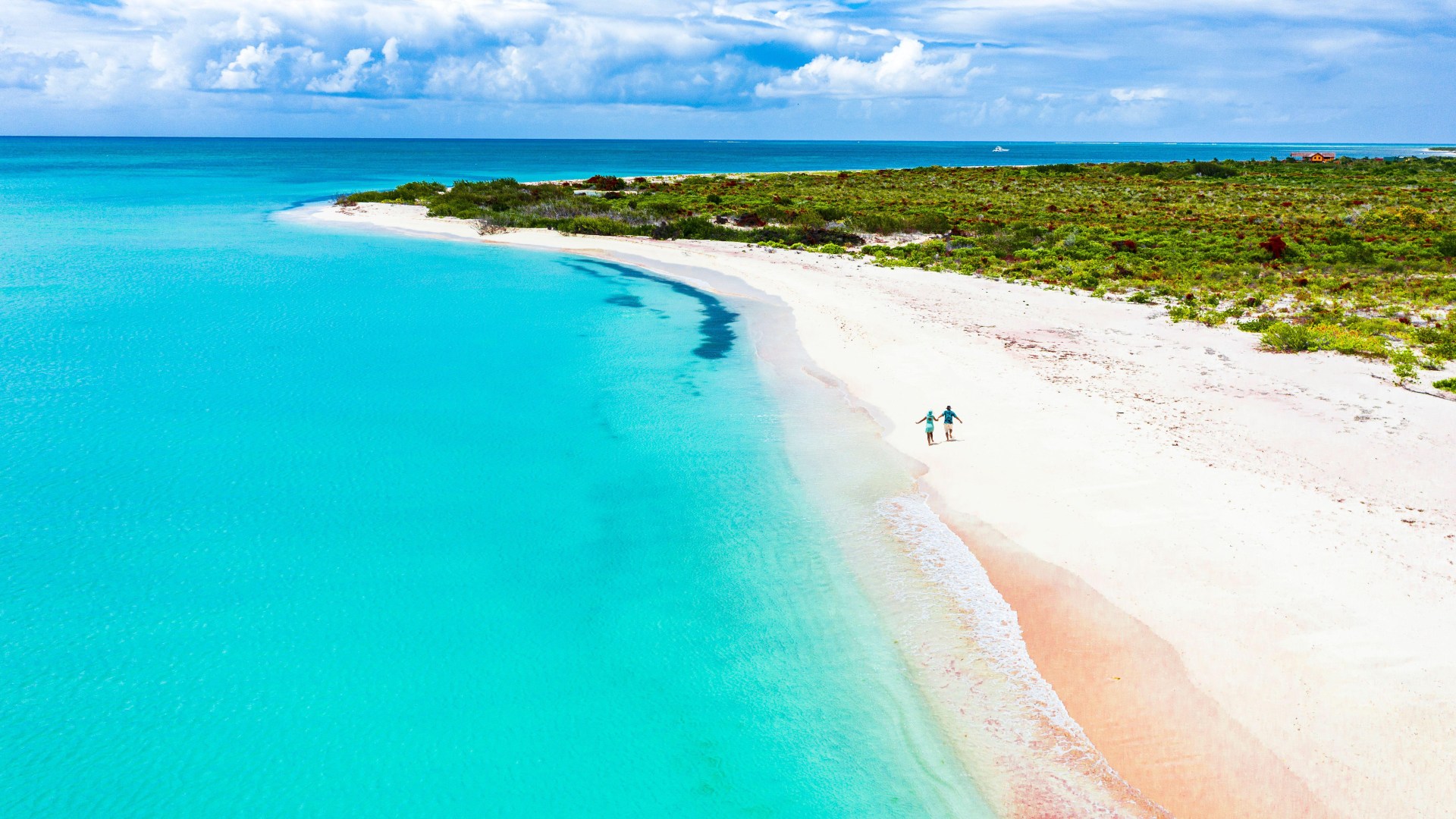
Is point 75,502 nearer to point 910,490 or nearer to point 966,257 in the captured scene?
point 910,490

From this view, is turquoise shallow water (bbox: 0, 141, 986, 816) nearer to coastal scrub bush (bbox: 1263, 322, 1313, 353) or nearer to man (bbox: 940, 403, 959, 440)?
man (bbox: 940, 403, 959, 440)

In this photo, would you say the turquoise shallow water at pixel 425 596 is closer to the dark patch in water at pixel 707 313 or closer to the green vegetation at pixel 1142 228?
the dark patch in water at pixel 707 313

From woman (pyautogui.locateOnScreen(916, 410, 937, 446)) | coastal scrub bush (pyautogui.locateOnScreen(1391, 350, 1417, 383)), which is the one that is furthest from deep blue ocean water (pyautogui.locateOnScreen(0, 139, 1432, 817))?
coastal scrub bush (pyautogui.locateOnScreen(1391, 350, 1417, 383))

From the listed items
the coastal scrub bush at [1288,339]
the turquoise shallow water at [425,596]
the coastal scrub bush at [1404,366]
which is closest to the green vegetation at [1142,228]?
the coastal scrub bush at [1288,339]

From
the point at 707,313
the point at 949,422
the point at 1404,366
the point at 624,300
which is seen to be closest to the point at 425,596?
the point at 949,422

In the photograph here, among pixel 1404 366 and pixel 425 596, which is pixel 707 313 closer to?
pixel 425 596
